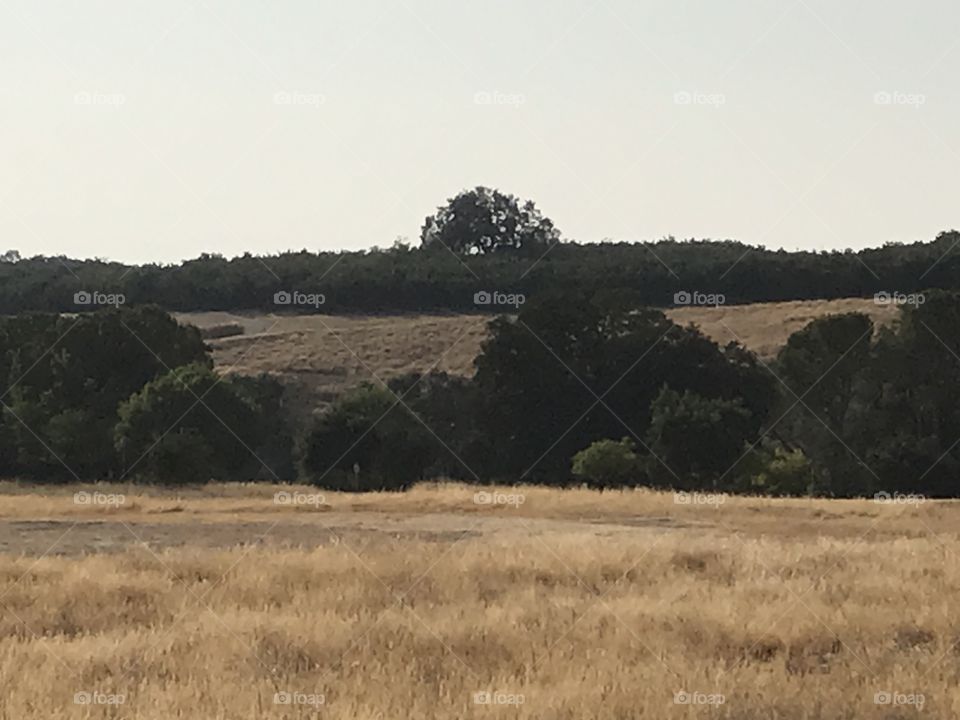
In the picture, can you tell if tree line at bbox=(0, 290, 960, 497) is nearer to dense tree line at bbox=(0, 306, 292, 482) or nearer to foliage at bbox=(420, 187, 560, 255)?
dense tree line at bbox=(0, 306, 292, 482)

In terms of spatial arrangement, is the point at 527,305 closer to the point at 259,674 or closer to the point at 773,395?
the point at 773,395

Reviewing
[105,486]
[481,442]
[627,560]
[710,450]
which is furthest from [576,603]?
[481,442]

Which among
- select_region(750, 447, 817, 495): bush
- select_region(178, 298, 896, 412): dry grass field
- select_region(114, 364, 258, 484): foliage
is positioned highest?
select_region(178, 298, 896, 412): dry grass field

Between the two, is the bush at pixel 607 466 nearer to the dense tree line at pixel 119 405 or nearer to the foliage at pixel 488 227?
the dense tree line at pixel 119 405

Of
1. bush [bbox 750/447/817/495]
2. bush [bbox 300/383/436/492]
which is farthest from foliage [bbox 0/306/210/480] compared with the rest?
bush [bbox 750/447/817/495]

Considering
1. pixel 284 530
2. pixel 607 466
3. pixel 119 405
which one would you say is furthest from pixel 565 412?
pixel 284 530

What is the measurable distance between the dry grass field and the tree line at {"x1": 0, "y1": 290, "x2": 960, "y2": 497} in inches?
953

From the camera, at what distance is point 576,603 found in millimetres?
14047

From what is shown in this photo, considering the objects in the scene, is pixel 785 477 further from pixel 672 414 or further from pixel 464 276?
pixel 464 276

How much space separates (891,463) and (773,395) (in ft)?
21.9

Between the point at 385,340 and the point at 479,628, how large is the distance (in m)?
82.6

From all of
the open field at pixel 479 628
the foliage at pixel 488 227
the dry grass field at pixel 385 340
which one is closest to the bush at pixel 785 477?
the open field at pixel 479 628

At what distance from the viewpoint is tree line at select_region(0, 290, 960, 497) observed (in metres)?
47.9

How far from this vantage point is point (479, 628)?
12328mm
